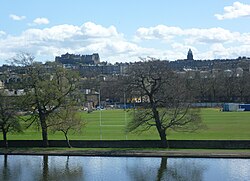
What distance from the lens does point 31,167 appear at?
39.1m

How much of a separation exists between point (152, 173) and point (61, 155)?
1297 centimetres

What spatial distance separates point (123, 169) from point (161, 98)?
1179cm

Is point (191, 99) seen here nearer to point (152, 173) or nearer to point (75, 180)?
point (152, 173)

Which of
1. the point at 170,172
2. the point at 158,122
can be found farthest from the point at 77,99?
the point at 170,172

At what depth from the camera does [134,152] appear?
1725 inches

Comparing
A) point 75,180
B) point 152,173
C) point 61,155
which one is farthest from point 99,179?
point 61,155

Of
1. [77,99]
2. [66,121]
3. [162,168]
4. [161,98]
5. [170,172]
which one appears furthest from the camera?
[77,99]

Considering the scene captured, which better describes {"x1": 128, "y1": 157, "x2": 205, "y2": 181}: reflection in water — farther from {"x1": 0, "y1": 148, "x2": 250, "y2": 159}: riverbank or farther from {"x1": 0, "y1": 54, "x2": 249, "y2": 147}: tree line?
{"x1": 0, "y1": 54, "x2": 249, "y2": 147}: tree line

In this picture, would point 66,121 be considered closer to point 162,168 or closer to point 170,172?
point 162,168

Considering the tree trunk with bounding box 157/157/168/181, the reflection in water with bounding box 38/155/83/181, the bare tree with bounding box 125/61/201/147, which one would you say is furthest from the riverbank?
the reflection in water with bounding box 38/155/83/181

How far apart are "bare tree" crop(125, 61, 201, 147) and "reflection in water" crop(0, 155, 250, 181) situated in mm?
6008

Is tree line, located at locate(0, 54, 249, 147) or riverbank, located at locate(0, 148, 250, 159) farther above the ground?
tree line, located at locate(0, 54, 249, 147)

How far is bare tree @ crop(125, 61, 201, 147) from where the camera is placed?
46188 millimetres

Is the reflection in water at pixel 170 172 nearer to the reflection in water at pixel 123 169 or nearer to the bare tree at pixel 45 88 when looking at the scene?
the reflection in water at pixel 123 169
